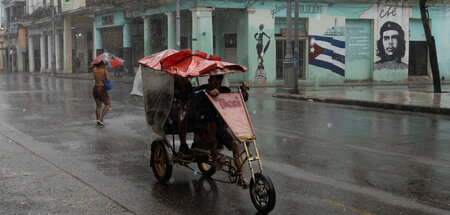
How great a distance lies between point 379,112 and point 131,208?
11279mm

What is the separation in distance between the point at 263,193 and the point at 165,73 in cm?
200

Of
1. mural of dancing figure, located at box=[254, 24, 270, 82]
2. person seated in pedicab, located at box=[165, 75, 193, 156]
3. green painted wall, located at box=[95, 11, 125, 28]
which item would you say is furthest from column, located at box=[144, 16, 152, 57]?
person seated in pedicab, located at box=[165, 75, 193, 156]

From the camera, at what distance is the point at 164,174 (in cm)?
627

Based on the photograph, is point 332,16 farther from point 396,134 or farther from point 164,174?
point 164,174

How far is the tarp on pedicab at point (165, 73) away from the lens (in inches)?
220

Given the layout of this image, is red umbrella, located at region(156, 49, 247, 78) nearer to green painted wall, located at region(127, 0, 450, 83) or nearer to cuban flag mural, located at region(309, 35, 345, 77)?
green painted wall, located at region(127, 0, 450, 83)

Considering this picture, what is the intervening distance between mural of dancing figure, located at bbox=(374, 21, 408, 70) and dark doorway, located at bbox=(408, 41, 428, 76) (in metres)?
1.74

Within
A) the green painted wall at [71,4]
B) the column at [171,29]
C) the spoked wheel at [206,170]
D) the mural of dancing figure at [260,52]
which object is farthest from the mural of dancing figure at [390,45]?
the spoked wheel at [206,170]

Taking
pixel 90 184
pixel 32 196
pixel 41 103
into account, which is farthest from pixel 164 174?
pixel 41 103

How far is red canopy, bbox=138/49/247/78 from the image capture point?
5.55 m

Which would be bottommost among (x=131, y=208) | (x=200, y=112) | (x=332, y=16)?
(x=131, y=208)

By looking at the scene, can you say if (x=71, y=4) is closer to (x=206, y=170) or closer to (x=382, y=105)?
(x=382, y=105)

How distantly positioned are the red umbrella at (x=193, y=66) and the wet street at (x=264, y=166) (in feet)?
4.63

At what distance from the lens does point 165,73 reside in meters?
6.12
